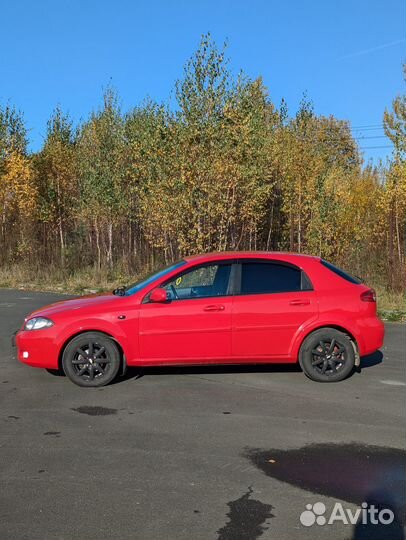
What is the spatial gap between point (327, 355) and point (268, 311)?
0.96 metres

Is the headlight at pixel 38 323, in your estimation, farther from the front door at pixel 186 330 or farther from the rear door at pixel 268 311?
the rear door at pixel 268 311

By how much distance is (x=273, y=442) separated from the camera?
17.1ft

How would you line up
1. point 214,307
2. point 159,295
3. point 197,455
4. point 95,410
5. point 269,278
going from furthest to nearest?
point 269,278 → point 214,307 → point 159,295 → point 95,410 → point 197,455

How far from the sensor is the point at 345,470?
458 cm

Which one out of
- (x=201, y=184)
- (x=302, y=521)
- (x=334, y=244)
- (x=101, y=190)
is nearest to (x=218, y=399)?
(x=302, y=521)

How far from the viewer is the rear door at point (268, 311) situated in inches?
285

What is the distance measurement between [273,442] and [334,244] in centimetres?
1897

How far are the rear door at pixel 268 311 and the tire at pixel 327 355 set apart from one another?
0.75ft

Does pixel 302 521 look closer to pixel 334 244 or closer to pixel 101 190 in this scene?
pixel 334 244

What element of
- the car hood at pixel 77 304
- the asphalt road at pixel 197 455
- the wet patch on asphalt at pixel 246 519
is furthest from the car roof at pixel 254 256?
the wet patch on asphalt at pixel 246 519

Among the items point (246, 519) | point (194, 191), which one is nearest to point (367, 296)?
point (246, 519)

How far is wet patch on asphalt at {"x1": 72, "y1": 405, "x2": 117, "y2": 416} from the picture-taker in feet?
19.9

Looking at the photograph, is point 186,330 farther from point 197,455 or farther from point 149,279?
point 197,455

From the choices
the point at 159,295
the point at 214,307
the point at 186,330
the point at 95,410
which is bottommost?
the point at 95,410
